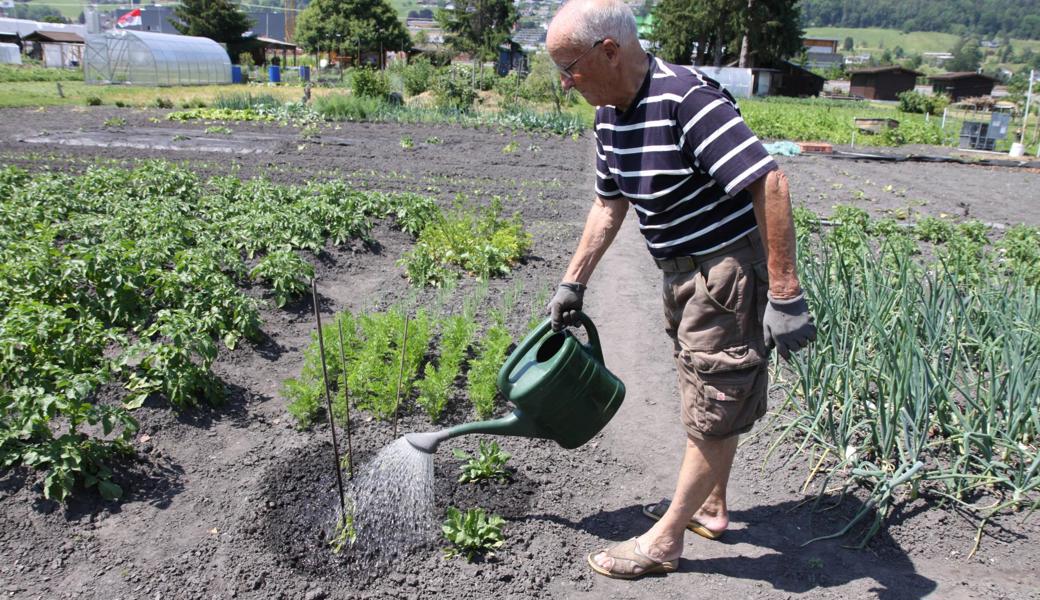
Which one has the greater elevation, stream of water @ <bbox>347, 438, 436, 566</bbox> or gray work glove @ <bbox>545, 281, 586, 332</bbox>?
gray work glove @ <bbox>545, 281, 586, 332</bbox>

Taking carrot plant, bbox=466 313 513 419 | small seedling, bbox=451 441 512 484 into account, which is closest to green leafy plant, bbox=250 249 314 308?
carrot plant, bbox=466 313 513 419

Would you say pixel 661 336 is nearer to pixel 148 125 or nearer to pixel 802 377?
pixel 802 377

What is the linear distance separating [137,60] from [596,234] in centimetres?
2831

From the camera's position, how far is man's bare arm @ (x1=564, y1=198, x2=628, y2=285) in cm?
259

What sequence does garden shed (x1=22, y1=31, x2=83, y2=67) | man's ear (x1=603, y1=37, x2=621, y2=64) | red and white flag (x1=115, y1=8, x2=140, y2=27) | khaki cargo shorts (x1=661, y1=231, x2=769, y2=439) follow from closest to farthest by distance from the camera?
man's ear (x1=603, y1=37, x2=621, y2=64) < khaki cargo shorts (x1=661, y1=231, x2=769, y2=439) < garden shed (x1=22, y1=31, x2=83, y2=67) < red and white flag (x1=115, y1=8, x2=140, y2=27)

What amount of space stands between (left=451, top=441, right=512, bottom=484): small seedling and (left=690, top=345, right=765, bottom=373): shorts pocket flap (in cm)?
107

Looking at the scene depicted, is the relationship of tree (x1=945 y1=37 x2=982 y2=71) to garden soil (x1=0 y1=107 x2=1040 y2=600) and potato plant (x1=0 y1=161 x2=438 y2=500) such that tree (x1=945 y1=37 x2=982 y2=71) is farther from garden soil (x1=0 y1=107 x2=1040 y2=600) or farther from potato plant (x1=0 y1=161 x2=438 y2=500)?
garden soil (x1=0 y1=107 x2=1040 y2=600)

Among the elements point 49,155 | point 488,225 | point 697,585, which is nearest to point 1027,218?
point 488,225

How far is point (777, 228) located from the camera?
6.67ft

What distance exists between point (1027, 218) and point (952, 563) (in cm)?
809

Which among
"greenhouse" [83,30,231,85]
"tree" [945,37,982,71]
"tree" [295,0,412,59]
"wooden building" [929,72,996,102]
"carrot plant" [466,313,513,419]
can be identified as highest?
"tree" [945,37,982,71]

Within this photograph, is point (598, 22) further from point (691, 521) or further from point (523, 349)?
point (691, 521)

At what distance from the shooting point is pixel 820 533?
2.84 metres

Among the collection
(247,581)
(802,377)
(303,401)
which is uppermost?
(802,377)
